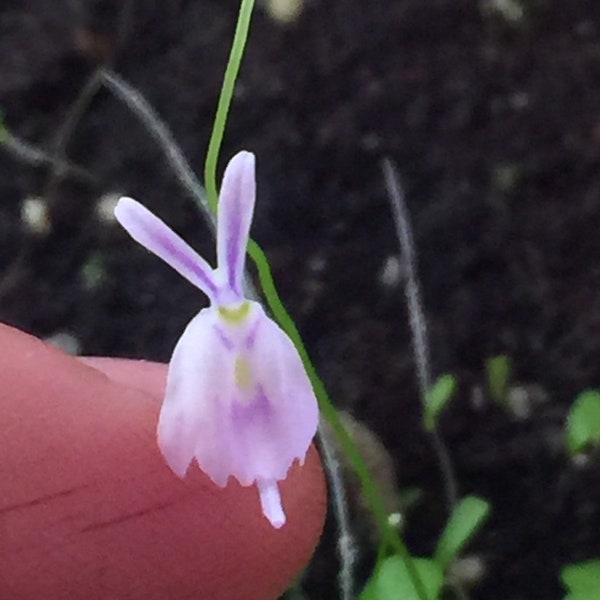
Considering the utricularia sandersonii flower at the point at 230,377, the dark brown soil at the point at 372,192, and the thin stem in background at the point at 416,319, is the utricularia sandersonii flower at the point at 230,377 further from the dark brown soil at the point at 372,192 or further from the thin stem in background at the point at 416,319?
the dark brown soil at the point at 372,192

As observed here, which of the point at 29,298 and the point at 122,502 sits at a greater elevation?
the point at 29,298

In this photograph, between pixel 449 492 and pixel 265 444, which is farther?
pixel 449 492

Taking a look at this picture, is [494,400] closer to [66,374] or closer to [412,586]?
[412,586]

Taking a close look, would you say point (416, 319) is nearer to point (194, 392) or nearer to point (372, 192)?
point (372, 192)

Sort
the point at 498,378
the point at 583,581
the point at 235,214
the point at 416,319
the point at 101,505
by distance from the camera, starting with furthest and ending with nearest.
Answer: the point at 498,378
the point at 416,319
the point at 583,581
the point at 101,505
the point at 235,214

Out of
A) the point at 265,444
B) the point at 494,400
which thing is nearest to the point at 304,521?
the point at 265,444

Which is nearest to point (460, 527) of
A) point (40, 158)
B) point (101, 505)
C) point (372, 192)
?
point (101, 505)
